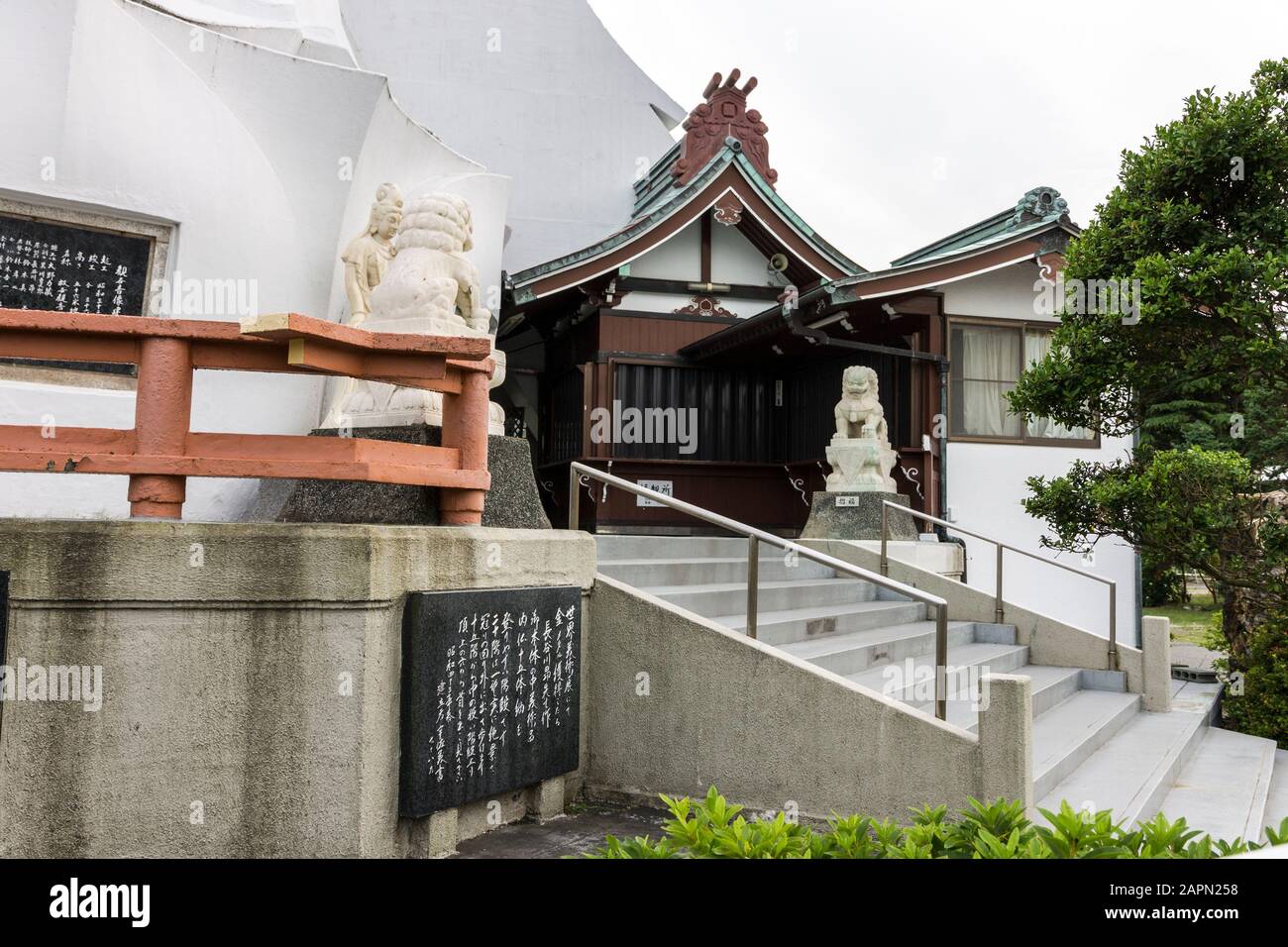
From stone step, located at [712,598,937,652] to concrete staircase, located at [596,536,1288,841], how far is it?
1cm

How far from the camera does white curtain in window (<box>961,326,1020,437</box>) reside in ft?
43.8

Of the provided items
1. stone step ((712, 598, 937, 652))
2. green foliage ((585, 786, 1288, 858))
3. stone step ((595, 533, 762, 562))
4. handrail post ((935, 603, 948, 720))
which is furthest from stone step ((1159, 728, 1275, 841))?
stone step ((595, 533, 762, 562))

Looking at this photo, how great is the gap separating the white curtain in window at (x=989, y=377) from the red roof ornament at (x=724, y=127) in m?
4.07

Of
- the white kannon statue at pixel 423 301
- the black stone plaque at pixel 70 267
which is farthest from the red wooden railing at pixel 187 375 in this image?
the black stone plaque at pixel 70 267

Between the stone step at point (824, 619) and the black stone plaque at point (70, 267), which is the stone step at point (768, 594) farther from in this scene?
the black stone plaque at point (70, 267)

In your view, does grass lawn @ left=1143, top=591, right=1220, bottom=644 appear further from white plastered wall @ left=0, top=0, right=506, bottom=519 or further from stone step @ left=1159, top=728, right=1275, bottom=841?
white plastered wall @ left=0, top=0, right=506, bottom=519

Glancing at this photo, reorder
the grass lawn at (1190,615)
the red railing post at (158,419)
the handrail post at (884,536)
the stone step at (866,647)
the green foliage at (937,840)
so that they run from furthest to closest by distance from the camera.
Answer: the grass lawn at (1190,615) < the handrail post at (884,536) < the stone step at (866,647) < the red railing post at (158,419) < the green foliage at (937,840)

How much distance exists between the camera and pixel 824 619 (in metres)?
8.45

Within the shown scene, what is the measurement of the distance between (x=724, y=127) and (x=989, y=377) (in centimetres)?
549

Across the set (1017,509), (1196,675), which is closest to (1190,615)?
(1196,675)

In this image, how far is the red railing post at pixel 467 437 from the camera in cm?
542

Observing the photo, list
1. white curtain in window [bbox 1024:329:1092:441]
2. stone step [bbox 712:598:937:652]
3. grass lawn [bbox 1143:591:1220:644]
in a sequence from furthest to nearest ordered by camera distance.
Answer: grass lawn [bbox 1143:591:1220:644] → white curtain in window [bbox 1024:329:1092:441] → stone step [bbox 712:598:937:652]

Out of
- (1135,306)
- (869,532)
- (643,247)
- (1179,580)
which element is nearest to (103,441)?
(1135,306)

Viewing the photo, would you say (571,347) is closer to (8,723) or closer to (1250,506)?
(1250,506)
